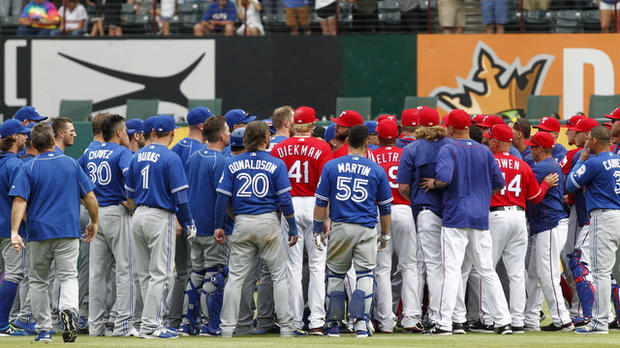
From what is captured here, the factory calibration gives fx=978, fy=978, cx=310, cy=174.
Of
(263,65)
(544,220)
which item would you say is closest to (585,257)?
(544,220)

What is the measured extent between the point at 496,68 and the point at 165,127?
941 cm

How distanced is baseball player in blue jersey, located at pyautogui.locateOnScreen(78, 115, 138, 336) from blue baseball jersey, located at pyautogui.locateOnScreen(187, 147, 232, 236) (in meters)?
0.71

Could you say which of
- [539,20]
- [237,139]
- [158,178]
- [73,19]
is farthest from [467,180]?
[73,19]

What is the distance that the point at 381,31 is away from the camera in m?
18.5

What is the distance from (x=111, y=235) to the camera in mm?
10141

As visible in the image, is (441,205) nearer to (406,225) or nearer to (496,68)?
(406,225)

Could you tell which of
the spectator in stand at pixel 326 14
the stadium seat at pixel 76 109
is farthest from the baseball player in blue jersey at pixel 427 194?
the stadium seat at pixel 76 109

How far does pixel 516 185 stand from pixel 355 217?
1909 mm

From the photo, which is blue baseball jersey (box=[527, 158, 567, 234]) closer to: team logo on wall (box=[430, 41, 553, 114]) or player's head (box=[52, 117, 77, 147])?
player's head (box=[52, 117, 77, 147])

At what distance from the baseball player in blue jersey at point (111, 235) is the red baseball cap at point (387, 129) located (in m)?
2.72

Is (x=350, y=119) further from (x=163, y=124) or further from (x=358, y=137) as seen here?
(x=163, y=124)

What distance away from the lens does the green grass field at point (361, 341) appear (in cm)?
908

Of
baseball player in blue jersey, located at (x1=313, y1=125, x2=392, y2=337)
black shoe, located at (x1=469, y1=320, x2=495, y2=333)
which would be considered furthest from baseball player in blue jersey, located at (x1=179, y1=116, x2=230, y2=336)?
black shoe, located at (x1=469, y1=320, x2=495, y2=333)

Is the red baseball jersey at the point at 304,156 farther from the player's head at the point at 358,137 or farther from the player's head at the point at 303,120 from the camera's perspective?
the player's head at the point at 358,137
